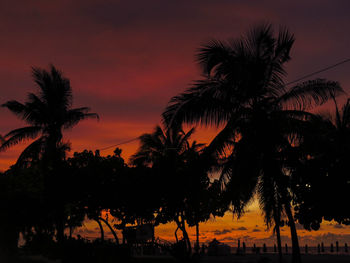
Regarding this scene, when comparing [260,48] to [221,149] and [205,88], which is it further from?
[221,149]

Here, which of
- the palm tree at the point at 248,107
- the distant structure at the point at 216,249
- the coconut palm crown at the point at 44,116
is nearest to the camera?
the palm tree at the point at 248,107

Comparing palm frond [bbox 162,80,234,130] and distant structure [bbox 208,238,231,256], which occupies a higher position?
palm frond [bbox 162,80,234,130]

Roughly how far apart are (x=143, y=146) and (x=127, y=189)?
9.97m

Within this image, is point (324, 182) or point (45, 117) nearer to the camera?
point (324, 182)

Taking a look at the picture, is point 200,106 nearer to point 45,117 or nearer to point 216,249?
point 45,117

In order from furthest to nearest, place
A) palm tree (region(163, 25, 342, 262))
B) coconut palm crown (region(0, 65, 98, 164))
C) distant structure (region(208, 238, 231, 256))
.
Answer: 1. distant structure (region(208, 238, 231, 256))
2. coconut palm crown (region(0, 65, 98, 164))
3. palm tree (region(163, 25, 342, 262))

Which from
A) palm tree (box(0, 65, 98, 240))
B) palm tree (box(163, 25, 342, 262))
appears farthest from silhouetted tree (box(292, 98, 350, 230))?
palm tree (box(0, 65, 98, 240))

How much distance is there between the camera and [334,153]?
866 inches

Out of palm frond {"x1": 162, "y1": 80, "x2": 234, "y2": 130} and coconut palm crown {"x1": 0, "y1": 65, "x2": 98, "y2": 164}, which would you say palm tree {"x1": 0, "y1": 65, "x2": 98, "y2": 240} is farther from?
palm frond {"x1": 162, "y1": 80, "x2": 234, "y2": 130}

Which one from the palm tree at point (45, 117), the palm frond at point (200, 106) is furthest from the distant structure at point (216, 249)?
the palm frond at point (200, 106)

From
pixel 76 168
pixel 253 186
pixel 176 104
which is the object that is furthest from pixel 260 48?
pixel 76 168

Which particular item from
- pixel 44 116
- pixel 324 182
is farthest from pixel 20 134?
pixel 324 182

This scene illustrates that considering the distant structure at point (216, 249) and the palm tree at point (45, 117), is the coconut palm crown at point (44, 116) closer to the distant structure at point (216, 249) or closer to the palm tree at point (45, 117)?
the palm tree at point (45, 117)

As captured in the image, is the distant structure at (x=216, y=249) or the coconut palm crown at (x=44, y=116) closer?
the coconut palm crown at (x=44, y=116)
